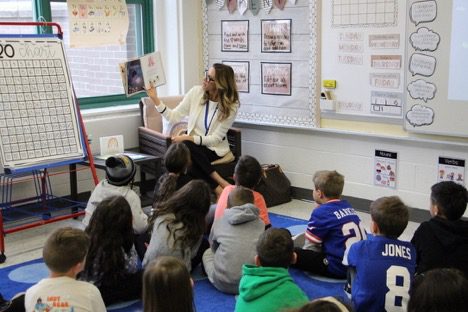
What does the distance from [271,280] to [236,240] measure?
0.84 metres

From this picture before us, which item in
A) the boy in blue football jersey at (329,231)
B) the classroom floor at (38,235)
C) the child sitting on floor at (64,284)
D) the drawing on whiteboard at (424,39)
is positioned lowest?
the classroom floor at (38,235)

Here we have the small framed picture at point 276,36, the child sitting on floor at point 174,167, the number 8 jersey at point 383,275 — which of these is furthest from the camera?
the small framed picture at point 276,36

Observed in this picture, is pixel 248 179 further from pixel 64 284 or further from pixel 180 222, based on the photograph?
pixel 64 284

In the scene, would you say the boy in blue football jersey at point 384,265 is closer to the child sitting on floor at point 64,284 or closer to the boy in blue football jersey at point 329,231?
the boy in blue football jersey at point 329,231

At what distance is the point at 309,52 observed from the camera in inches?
193

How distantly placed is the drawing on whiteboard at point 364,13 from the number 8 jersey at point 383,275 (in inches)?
91.4

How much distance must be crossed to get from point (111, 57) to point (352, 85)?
2187 mm

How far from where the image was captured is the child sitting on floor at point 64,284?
212cm

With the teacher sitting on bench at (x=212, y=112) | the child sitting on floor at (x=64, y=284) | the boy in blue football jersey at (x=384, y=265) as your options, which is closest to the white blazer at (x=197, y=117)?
the teacher sitting on bench at (x=212, y=112)

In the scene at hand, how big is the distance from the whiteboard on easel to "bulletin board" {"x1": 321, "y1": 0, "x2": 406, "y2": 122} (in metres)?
2.01

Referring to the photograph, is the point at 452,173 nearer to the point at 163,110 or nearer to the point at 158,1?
the point at 163,110

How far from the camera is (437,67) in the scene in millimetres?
4184

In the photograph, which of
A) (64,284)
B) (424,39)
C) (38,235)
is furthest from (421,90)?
(64,284)

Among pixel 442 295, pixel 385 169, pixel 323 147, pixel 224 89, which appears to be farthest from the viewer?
pixel 323 147
